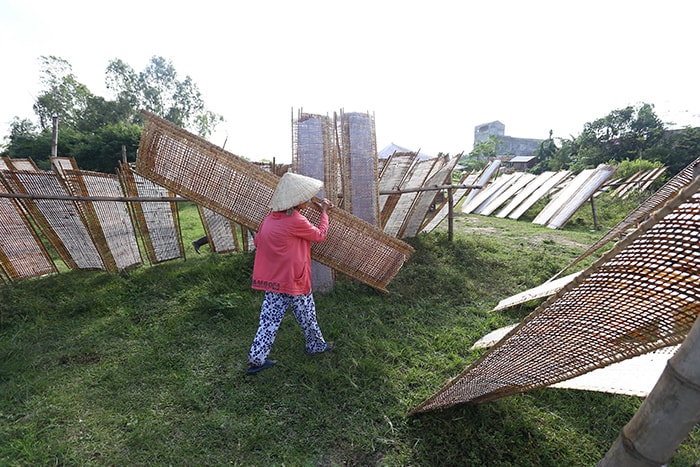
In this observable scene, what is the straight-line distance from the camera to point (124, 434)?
7.02 ft

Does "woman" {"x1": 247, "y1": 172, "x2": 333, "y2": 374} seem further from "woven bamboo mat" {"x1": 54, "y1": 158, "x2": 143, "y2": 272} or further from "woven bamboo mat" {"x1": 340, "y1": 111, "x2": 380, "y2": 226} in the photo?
"woven bamboo mat" {"x1": 54, "y1": 158, "x2": 143, "y2": 272}

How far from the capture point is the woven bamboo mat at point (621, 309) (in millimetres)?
956

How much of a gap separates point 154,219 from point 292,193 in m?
3.12

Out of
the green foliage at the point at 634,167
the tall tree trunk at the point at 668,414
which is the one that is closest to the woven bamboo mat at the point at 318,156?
the tall tree trunk at the point at 668,414

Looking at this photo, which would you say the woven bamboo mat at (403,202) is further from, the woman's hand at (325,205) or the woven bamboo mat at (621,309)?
the woven bamboo mat at (621,309)

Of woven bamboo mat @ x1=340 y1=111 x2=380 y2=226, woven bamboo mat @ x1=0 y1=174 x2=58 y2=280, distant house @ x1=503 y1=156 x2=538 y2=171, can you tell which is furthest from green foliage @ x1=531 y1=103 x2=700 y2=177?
woven bamboo mat @ x1=0 y1=174 x2=58 y2=280

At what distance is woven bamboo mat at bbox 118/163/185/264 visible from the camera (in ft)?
14.4

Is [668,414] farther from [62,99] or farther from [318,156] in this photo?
[62,99]

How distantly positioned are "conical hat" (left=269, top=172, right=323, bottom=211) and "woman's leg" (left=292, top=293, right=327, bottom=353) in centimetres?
76

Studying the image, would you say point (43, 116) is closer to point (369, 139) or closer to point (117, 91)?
point (117, 91)

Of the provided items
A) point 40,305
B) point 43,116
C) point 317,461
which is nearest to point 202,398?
point 317,461

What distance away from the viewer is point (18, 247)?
160 inches

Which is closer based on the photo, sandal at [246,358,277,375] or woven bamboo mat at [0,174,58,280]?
sandal at [246,358,277,375]

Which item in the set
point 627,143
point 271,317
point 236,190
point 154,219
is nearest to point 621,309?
point 271,317
